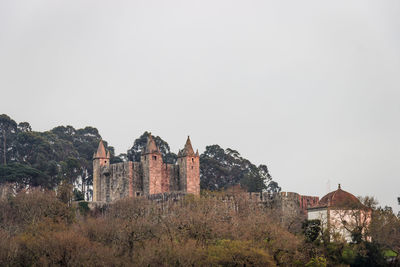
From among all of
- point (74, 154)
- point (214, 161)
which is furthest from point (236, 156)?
point (74, 154)

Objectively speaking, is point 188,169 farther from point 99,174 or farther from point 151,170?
point 99,174

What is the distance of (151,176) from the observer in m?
77.2

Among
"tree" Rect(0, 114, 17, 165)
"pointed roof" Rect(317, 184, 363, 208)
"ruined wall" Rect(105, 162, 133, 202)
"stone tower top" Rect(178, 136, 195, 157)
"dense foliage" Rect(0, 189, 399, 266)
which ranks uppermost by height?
"tree" Rect(0, 114, 17, 165)

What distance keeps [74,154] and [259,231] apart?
2436 inches

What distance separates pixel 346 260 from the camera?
55438 millimetres

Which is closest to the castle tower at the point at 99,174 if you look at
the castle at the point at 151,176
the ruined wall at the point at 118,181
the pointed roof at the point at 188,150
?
the castle at the point at 151,176

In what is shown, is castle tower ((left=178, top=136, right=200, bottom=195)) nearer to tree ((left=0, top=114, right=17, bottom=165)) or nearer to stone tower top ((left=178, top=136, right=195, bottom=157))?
stone tower top ((left=178, top=136, right=195, bottom=157))

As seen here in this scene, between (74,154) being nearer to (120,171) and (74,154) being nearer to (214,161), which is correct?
(214,161)

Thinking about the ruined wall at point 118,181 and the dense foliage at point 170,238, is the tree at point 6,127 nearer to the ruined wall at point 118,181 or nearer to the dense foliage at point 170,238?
the ruined wall at point 118,181

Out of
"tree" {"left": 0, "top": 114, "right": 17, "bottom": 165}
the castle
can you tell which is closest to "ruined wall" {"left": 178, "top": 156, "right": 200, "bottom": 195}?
the castle

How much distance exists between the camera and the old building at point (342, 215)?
59344mm

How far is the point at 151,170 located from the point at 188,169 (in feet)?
13.8

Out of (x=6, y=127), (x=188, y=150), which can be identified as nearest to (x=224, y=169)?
(x=188, y=150)

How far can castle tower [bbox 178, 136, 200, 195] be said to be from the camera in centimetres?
7775
